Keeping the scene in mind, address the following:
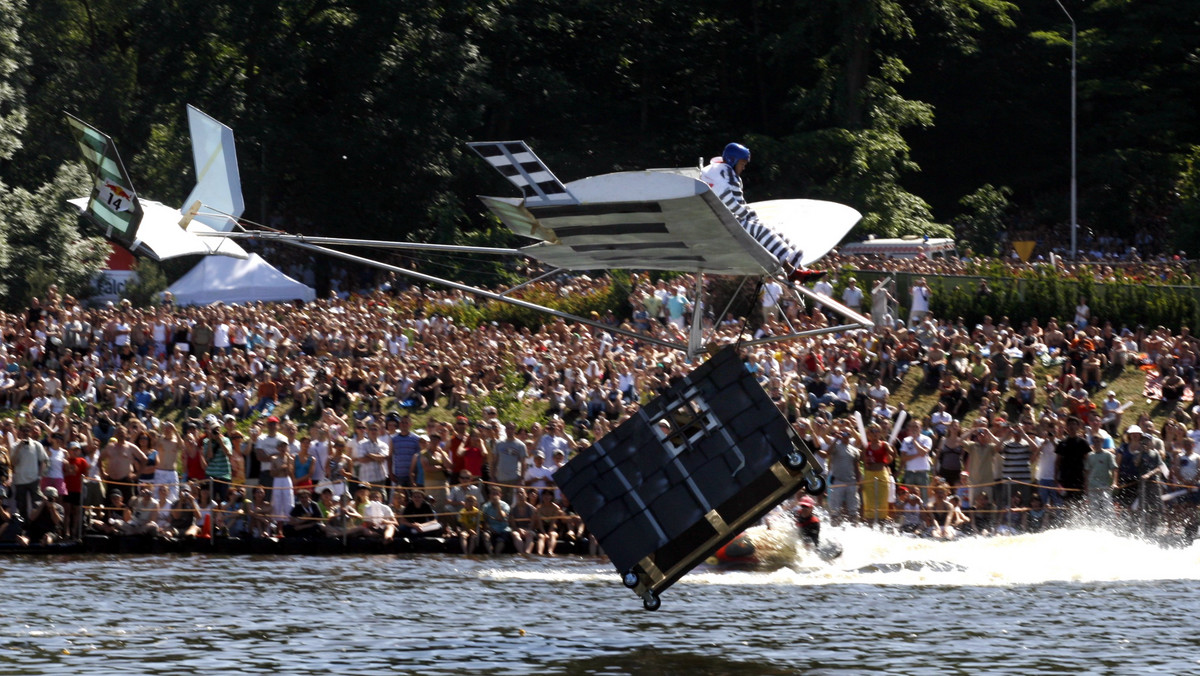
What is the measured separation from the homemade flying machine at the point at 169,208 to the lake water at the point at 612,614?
404 centimetres

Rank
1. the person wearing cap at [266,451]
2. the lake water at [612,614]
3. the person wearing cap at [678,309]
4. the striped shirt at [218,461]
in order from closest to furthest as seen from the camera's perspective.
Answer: the lake water at [612,614] < the person wearing cap at [266,451] < the striped shirt at [218,461] < the person wearing cap at [678,309]

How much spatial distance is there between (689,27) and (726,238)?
45.5 m

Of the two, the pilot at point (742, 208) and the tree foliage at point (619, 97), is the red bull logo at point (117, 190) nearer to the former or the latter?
the pilot at point (742, 208)

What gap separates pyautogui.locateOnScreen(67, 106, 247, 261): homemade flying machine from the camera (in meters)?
16.5

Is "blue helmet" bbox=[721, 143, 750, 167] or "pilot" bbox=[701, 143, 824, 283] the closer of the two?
"pilot" bbox=[701, 143, 824, 283]

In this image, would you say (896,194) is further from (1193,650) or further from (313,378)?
(1193,650)

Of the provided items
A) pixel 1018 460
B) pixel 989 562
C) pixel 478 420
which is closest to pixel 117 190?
pixel 989 562

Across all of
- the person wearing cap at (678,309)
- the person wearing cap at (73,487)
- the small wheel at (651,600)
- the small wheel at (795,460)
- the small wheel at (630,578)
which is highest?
the person wearing cap at (678,309)

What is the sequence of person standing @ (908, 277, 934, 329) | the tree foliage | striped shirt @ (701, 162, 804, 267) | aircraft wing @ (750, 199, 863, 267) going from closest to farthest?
striped shirt @ (701, 162, 804, 267), aircraft wing @ (750, 199, 863, 267), person standing @ (908, 277, 934, 329), the tree foliage

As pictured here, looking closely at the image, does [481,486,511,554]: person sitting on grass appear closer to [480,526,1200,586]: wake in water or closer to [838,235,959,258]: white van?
[480,526,1200,586]: wake in water

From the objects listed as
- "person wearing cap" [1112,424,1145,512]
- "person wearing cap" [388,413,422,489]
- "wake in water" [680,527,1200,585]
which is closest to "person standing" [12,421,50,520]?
"person wearing cap" [388,413,422,489]

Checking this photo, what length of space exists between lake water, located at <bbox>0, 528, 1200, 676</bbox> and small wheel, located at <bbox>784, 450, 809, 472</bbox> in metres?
1.86

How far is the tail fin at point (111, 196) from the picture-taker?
16.4m

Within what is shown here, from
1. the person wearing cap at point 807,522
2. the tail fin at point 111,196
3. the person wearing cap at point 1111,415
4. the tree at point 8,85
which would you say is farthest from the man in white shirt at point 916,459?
the tree at point 8,85
